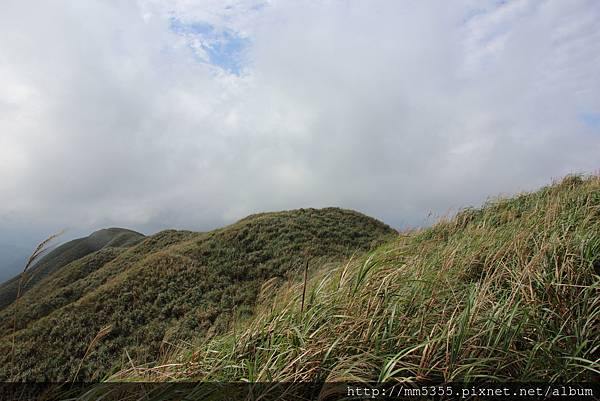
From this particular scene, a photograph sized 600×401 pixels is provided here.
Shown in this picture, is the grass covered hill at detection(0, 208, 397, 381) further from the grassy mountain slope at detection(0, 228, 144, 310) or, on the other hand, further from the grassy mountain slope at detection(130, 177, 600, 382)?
the grassy mountain slope at detection(0, 228, 144, 310)

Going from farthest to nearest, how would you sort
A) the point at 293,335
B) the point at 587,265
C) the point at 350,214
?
the point at 350,214, the point at 587,265, the point at 293,335

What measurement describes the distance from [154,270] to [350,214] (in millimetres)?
16879

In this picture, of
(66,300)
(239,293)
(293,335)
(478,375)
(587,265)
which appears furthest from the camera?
(66,300)

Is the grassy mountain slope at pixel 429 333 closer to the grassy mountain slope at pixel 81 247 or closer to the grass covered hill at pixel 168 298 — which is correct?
the grass covered hill at pixel 168 298

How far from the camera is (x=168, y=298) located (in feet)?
53.8

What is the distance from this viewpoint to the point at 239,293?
53.2 ft

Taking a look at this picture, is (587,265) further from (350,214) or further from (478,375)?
(350,214)

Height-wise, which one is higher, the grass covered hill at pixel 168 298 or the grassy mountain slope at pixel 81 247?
the grassy mountain slope at pixel 81 247

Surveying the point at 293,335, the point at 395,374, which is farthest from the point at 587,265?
the point at 293,335

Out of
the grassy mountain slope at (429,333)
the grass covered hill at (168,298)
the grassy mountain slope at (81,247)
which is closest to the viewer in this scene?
the grassy mountain slope at (429,333)

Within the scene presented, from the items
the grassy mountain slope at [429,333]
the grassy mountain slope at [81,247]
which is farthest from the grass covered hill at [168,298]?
the grassy mountain slope at [81,247]

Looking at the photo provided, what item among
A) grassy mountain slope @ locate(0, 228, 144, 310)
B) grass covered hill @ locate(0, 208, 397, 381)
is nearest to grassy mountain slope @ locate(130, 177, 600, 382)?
grass covered hill @ locate(0, 208, 397, 381)

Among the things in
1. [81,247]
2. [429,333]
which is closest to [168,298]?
[429,333]

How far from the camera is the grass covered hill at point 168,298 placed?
40.2 ft
